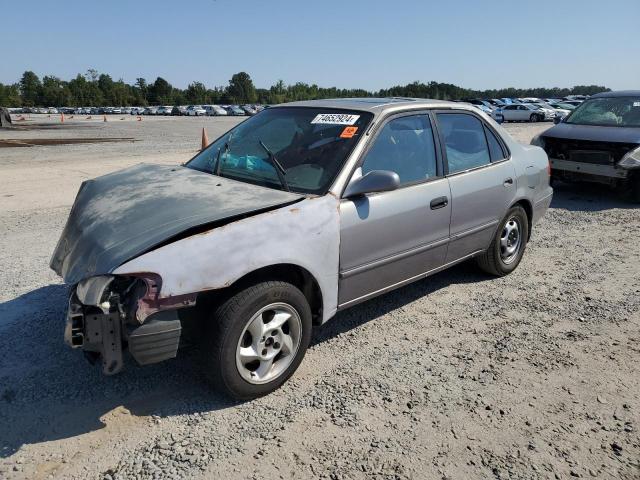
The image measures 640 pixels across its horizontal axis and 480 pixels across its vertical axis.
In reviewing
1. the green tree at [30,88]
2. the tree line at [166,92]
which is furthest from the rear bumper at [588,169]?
the green tree at [30,88]

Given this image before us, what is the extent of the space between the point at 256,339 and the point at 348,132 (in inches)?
63.8

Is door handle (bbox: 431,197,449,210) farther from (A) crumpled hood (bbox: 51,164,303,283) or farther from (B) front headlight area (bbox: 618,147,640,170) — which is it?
(B) front headlight area (bbox: 618,147,640,170)

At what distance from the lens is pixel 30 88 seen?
112 metres

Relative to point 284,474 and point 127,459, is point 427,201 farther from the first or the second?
point 127,459

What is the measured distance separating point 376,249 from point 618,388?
5.87ft

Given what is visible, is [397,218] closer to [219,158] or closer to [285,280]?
[285,280]

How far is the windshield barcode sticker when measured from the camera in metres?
3.71

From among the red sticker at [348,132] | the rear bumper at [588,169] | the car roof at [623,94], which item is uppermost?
the car roof at [623,94]

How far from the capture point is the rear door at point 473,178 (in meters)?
4.19

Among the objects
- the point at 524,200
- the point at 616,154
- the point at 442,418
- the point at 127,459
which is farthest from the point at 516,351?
the point at 616,154

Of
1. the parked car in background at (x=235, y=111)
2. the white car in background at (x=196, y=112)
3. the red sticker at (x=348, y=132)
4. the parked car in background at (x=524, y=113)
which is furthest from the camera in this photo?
the parked car in background at (x=235, y=111)

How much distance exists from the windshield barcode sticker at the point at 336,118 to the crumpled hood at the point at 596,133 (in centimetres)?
619

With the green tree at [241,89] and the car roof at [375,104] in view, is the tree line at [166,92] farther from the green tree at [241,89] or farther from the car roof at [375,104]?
the car roof at [375,104]

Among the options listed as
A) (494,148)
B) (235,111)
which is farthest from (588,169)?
(235,111)
